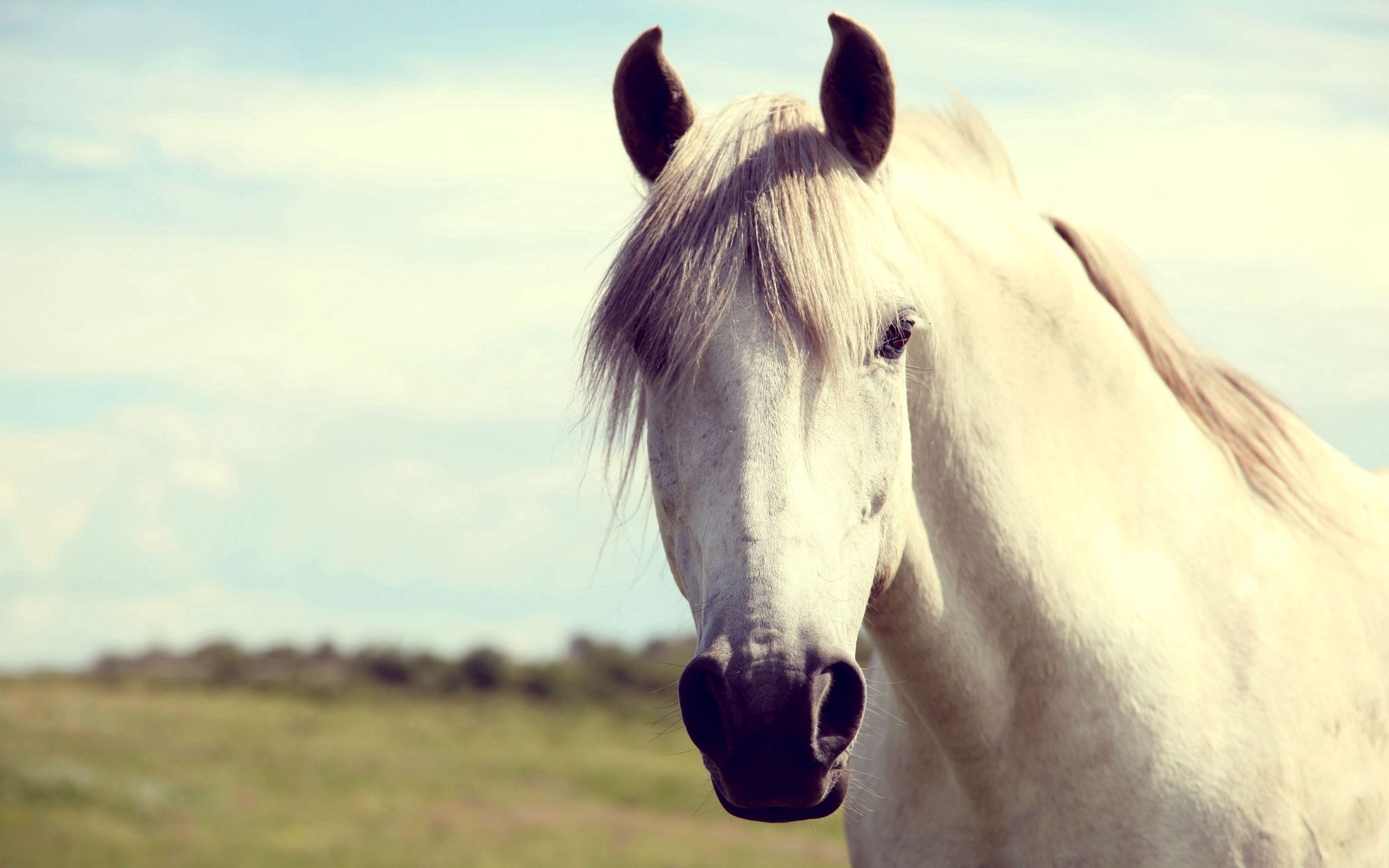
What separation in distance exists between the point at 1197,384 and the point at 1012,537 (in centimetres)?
80

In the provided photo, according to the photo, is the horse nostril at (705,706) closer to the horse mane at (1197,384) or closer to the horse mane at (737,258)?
the horse mane at (737,258)

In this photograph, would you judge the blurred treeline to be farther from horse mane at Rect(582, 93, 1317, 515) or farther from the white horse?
horse mane at Rect(582, 93, 1317, 515)

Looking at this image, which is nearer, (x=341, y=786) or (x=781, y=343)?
(x=781, y=343)

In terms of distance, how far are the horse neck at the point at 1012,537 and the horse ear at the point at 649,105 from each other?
0.58m

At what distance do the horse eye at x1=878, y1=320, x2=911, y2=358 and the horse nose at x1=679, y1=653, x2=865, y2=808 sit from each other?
59 cm

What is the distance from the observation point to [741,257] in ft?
6.45

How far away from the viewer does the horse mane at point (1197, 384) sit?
2.63 metres

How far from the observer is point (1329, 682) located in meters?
2.38

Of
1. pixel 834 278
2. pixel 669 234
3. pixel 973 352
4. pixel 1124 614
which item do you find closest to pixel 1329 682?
pixel 1124 614

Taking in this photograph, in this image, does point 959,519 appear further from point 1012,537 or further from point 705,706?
point 705,706

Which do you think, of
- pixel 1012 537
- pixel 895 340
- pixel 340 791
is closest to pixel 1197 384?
pixel 1012 537

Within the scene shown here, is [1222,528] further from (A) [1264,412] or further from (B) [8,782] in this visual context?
(B) [8,782]

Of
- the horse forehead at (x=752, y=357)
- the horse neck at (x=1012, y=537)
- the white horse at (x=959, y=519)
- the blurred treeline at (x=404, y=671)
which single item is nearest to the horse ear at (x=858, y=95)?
the white horse at (x=959, y=519)

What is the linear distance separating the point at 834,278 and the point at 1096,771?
114cm
